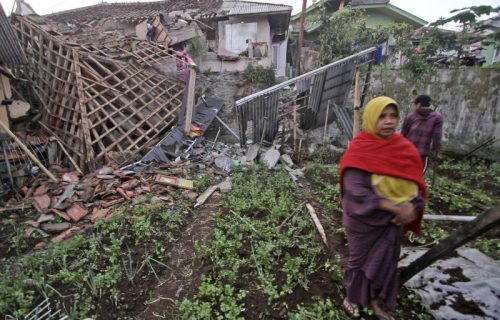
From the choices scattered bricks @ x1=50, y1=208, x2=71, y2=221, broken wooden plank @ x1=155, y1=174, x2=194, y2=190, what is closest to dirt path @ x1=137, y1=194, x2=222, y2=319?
broken wooden plank @ x1=155, y1=174, x2=194, y2=190

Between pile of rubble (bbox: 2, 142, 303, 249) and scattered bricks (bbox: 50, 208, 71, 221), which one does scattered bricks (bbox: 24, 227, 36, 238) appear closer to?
pile of rubble (bbox: 2, 142, 303, 249)

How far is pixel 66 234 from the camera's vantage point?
415 cm

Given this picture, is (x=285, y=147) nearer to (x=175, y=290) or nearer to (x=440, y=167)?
(x=440, y=167)

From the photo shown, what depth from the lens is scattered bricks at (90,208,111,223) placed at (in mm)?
4498

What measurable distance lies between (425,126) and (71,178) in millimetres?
6593

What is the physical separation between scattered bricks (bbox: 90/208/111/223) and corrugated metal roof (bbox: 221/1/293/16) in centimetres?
1181

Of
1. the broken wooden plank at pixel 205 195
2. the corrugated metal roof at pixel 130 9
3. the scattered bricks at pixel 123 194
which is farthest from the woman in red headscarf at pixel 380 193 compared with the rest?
the corrugated metal roof at pixel 130 9

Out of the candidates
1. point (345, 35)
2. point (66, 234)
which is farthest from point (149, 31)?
point (66, 234)

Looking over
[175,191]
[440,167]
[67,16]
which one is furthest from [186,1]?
[440,167]

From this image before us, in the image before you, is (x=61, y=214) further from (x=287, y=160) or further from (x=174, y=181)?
(x=287, y=160)

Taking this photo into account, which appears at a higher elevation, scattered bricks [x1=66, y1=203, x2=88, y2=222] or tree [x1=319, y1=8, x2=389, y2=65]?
tree [x1=319, y1=8, x2=389, y2=65]

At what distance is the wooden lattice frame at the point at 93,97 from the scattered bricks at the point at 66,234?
2.36 m

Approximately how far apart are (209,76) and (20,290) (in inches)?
314

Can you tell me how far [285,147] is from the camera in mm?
7285
